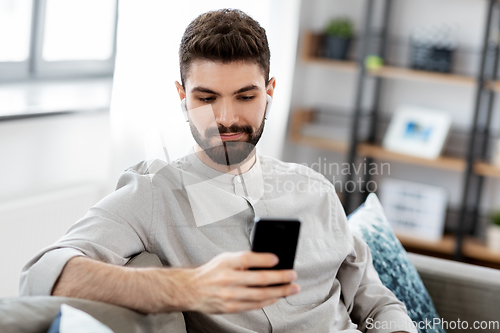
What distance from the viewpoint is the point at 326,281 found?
3.98 feet

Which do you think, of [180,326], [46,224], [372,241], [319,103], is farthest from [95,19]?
[180,326]

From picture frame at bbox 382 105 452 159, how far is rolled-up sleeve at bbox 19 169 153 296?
7.04 ft

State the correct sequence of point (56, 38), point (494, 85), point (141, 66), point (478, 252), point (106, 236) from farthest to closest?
point (478, 252) < point (494, 85) < point (56, 38) < point (141, 66) < point (106, 236)

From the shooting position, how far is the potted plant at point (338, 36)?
3.11m

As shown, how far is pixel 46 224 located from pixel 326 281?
1.12 meters

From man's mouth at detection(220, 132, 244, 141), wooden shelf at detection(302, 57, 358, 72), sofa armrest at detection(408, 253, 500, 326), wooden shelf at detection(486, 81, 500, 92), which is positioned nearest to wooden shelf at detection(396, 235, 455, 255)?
wooden shelf at detection(486, 81, 500, 92)

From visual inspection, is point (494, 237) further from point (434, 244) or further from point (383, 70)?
point (383, 70)

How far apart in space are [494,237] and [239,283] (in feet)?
7.52

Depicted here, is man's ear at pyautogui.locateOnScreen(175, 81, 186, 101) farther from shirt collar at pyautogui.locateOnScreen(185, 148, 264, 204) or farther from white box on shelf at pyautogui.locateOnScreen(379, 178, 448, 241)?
white box on shelf at pyautogui.locateOnScreen(379, 178, 448, 241)

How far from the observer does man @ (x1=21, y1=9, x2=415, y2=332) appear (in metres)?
0.87

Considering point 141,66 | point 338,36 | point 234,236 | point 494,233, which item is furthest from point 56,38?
point 494,233

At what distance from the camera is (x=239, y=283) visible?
80cm

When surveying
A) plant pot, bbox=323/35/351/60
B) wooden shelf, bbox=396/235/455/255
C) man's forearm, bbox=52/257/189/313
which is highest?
plant pot, bbox=323/35/351/60

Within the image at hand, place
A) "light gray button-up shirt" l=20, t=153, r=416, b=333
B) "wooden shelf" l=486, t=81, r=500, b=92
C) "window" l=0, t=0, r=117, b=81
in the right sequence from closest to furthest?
"light gray button-up shirt" l=20, t=153, r=416, b=333 → "window" l=0, t=0, r=117, b=81 → "wooden shelf" l=486, t=81, r=500, b=92
